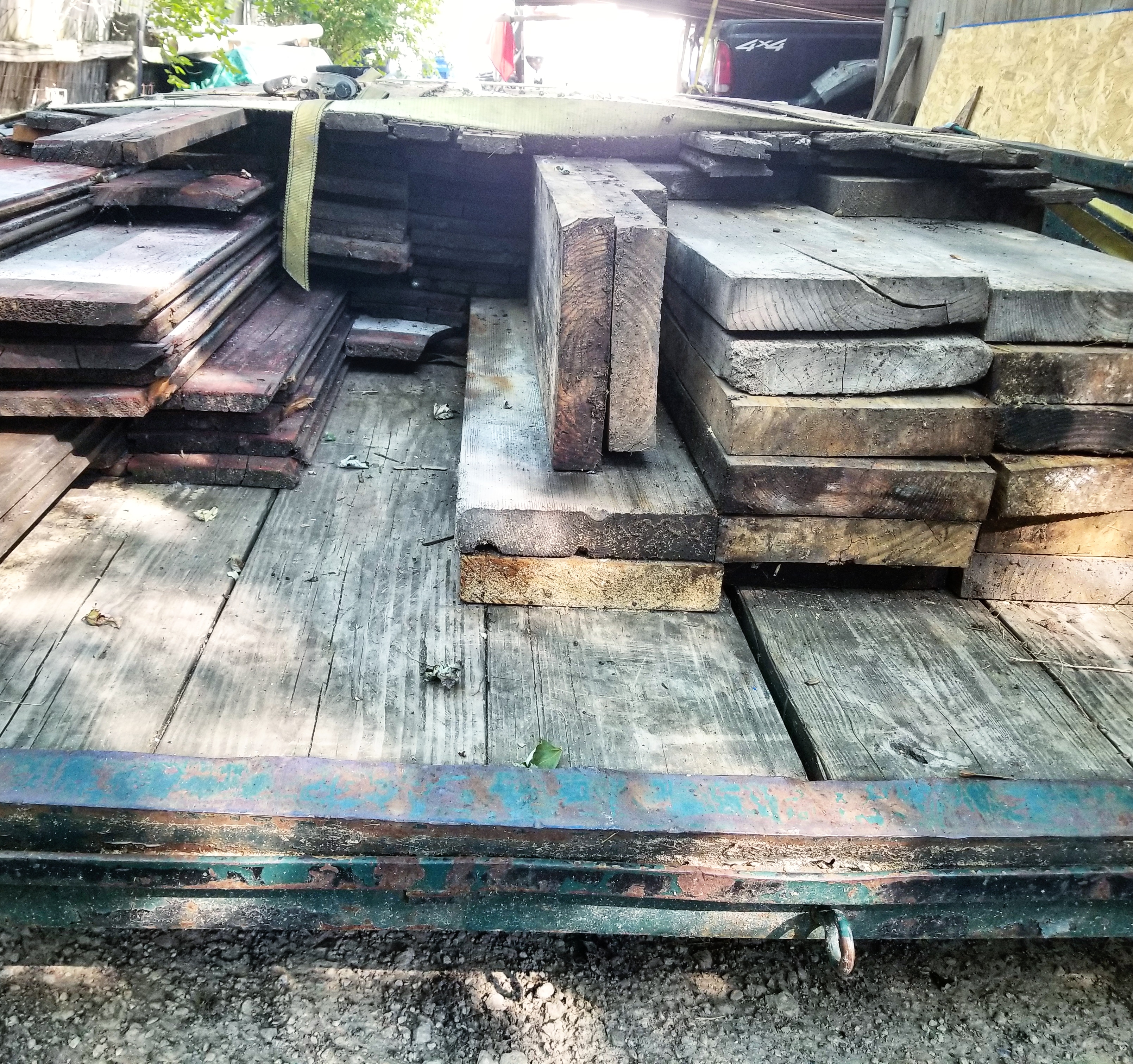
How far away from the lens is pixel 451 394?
3.41 meters

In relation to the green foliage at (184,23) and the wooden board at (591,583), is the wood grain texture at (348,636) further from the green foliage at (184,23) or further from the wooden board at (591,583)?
the green foliage at (184,23)

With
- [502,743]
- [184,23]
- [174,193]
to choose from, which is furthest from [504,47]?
[502,743]

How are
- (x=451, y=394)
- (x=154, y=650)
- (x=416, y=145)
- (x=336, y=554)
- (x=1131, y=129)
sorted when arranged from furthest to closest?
(x=1131, y=129) → (x=416, y=145) → (x=451, y=394) → (x=336, y=554) → (x=154, y=650)

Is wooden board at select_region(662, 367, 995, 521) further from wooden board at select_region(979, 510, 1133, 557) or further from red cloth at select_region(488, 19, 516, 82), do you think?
red cloth at select_region(488, 19, 516, 82)

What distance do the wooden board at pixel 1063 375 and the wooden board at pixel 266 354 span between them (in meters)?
1.77

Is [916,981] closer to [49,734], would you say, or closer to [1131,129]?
[49,734]

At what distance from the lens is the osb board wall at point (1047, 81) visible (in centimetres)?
432

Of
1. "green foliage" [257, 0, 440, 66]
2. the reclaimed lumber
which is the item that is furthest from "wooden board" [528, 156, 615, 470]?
"green foliage" [257, 0, 440, 66]

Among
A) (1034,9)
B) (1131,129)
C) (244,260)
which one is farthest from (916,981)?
(1034,9)

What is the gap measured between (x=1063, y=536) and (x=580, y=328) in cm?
113

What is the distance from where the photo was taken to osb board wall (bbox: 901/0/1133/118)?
498 centimetres

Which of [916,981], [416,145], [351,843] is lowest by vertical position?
[916,981]

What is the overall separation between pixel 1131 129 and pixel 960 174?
1.53 metres

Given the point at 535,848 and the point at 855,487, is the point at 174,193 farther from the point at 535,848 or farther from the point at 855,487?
the point at 535,848
